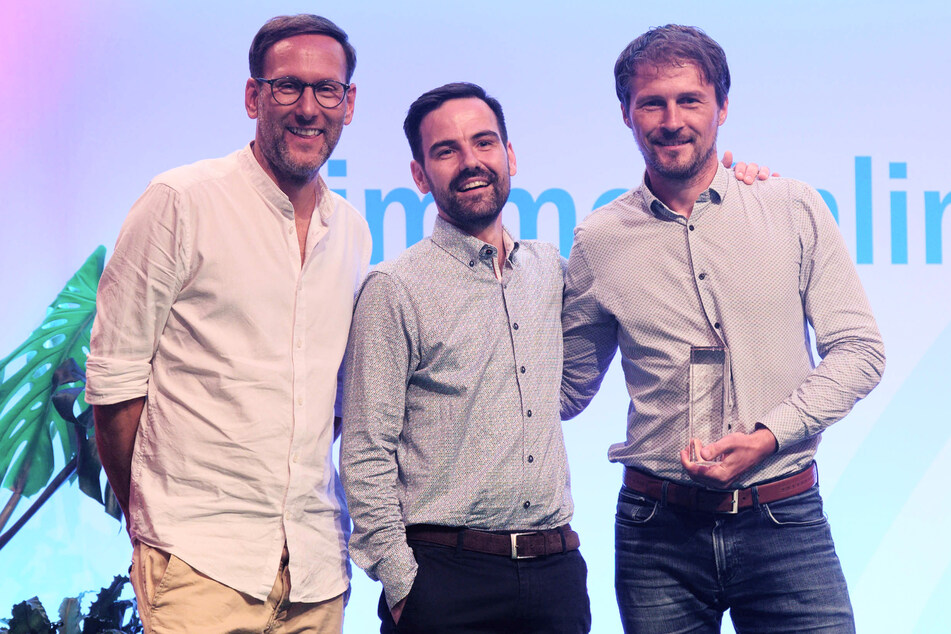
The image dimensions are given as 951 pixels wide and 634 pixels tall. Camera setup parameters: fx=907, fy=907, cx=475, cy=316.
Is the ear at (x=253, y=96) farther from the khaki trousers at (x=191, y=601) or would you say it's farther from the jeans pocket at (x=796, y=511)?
the jeans pocket at (x=796, y=511)

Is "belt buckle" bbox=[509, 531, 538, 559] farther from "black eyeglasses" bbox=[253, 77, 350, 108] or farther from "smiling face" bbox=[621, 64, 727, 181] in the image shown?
"black eyeglasses" bbox=[253, 77, 350, 108]

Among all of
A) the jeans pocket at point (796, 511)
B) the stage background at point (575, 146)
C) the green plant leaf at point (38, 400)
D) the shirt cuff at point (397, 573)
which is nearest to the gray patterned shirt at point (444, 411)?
the shirt cuff at point (397, 573)

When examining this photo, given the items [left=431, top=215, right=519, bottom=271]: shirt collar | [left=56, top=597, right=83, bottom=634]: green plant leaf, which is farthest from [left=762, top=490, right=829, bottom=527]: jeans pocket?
[left=56, top=597, right=83, bottom=634]: green plant leaf

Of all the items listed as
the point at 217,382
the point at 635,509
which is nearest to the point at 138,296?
the point at 217,382

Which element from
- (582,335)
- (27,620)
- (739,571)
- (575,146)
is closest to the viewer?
(739,571)

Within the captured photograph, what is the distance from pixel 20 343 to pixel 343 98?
8.27 ft

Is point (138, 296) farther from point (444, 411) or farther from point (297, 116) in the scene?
point (444, 411)

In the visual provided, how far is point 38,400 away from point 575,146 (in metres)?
2.43

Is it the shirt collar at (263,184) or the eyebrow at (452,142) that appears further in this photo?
the eyebrow at (452,142)

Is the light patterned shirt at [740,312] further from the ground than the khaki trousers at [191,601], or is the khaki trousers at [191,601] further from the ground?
the light patterned shirt at [740,312]

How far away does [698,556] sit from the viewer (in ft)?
6.60

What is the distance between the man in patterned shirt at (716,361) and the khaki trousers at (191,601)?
804 mm

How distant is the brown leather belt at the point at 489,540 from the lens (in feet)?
6.21

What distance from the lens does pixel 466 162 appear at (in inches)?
81.4
